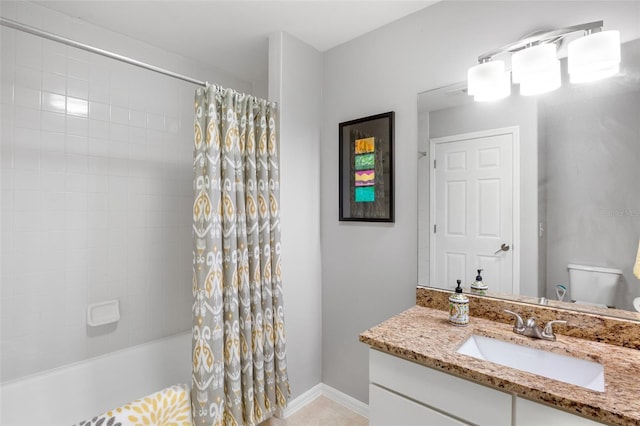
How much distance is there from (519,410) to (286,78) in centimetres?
208

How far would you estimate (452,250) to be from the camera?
1681 mm

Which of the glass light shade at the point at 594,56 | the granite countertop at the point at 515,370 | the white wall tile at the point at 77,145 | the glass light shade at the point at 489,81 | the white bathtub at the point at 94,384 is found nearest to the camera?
the granite countertop at the point at 515,370

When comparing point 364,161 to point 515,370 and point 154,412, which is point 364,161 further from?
point 154,412

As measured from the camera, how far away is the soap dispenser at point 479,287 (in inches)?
61.1

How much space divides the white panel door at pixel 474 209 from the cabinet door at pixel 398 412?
2.27 feet

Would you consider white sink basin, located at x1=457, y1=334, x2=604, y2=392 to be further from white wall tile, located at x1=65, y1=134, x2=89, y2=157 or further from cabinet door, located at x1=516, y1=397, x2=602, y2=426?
white wall tile, located at x1=65, y1=134, x2=89, y2=157

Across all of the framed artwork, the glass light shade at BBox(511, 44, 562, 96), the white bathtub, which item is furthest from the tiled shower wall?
the glass light shade at BBox(511, 44, 562, 96)

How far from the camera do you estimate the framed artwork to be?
6.44ft

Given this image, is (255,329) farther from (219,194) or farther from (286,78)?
(286,78)

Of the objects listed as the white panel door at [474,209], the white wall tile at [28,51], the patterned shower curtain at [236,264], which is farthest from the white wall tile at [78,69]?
the white panel door at [474,209]

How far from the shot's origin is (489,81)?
1503 millimetres

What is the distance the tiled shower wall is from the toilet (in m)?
2.49

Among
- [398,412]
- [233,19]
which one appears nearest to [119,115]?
[233,19]

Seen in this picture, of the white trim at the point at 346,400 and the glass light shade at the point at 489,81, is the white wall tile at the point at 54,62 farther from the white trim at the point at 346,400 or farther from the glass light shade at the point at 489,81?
the white trim at the point at 346,400
